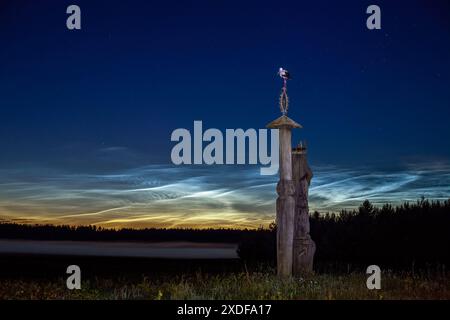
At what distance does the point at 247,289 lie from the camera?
10.9 metres

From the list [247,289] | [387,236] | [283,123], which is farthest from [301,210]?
[387,236]

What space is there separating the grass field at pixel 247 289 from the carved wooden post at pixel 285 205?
0.49 m

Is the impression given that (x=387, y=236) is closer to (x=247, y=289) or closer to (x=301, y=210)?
(x=301, y=210)

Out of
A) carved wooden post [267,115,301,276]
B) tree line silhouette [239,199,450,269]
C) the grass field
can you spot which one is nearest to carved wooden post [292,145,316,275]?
carved wooden post [267,115,301,276]

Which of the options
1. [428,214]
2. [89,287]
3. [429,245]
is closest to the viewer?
[89,287]

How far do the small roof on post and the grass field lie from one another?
3.56 metres

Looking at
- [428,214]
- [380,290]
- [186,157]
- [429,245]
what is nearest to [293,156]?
[186,157]

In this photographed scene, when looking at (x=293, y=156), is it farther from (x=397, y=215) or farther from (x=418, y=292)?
(x=397, y=215)

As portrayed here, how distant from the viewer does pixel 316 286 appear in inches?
447

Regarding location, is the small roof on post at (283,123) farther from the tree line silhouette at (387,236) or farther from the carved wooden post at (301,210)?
the tree line silhouette at (387,236)

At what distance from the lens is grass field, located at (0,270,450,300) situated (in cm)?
1033

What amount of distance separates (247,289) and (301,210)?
135 inches

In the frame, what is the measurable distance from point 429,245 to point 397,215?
3575 millimetres

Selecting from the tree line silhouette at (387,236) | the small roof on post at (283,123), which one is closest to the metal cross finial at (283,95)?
the small roof on post at (283,123)
